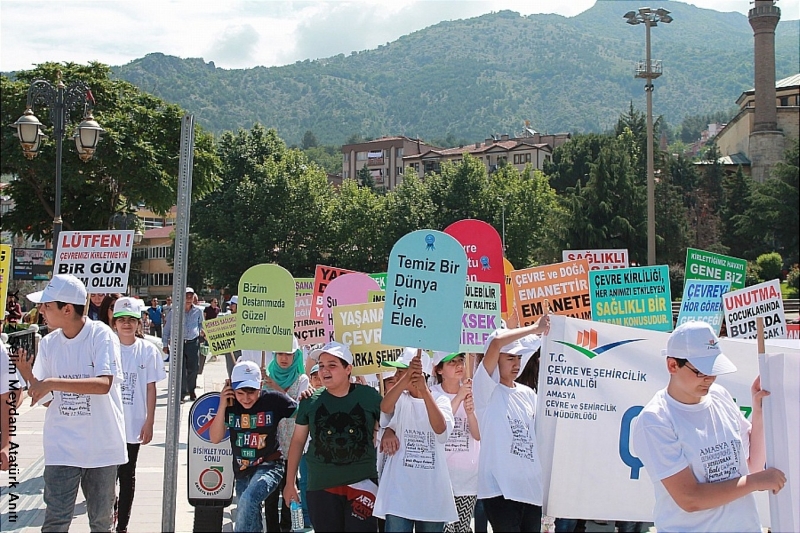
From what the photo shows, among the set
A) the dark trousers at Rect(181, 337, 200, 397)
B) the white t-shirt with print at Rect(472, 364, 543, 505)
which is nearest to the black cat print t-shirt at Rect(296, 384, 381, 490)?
the white t-shirt with print at Rect(472, 364, 543, 505)

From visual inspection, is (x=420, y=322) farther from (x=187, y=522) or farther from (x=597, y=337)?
(x=187, y=522)

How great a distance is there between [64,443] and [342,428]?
5.75ft

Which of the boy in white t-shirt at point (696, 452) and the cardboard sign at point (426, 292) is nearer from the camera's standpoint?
the boy in white t-shirt at point (696, 452)

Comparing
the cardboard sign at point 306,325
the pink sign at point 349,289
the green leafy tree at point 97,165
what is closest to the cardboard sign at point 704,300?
the pink sign at point 349,289

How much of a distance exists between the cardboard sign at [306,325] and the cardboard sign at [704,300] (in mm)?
3802

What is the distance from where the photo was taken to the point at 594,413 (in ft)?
20.5

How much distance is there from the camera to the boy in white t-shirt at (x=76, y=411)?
547cm

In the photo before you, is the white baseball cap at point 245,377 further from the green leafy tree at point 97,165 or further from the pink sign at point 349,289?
the green leafy tree at point 97,165

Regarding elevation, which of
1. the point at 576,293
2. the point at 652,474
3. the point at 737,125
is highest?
the point at 737,125

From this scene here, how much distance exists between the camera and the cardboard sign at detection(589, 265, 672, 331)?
27.3ft

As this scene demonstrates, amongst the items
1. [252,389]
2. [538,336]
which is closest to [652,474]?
[538,336]

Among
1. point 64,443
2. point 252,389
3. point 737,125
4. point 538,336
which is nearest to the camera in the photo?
point 64,443

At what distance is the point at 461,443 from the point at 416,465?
27.9 inches

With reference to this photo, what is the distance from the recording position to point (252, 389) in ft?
20.3
